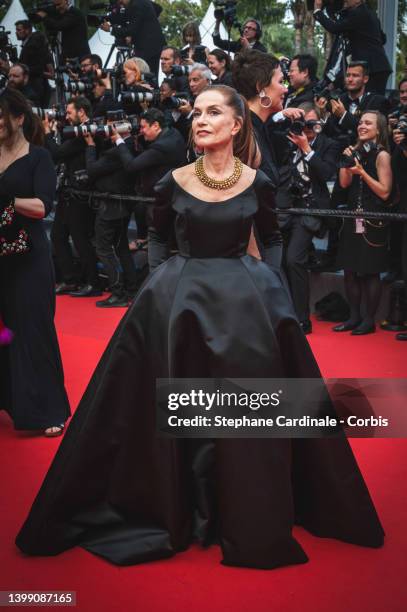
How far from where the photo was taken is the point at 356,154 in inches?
252

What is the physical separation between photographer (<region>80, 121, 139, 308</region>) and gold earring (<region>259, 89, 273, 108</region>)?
3585 millimetres

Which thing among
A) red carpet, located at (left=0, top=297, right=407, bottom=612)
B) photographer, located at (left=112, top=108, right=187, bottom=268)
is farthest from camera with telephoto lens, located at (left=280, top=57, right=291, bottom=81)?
red carpet, located at (left=0, top=297, right=407, bottom=612)

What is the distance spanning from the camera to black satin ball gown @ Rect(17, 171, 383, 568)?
9.73 ft

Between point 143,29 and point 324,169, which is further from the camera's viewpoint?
point 143,29

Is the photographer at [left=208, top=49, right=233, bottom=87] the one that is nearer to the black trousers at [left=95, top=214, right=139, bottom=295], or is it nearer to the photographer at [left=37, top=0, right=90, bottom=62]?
the black trousers at [left=95, top=214, right=139, bottom=295]

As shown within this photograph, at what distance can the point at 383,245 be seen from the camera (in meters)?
6.39

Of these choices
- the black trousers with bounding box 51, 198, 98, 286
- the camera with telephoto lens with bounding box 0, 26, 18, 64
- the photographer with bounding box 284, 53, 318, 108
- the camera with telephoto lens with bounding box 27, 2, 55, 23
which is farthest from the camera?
the camera with telephoto lens with bounding box 0, 26, 18, 64

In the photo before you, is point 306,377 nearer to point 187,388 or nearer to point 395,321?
point 187,388

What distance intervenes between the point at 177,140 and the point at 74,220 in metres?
1.44

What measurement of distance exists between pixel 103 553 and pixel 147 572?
0.67 ft

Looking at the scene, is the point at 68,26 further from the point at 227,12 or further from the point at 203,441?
the point at 203,441

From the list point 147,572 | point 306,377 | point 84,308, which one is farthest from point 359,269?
point 147,572

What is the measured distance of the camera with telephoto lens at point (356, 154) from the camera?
634 centimetres

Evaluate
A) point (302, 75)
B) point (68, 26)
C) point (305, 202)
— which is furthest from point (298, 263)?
point (68, 26)
